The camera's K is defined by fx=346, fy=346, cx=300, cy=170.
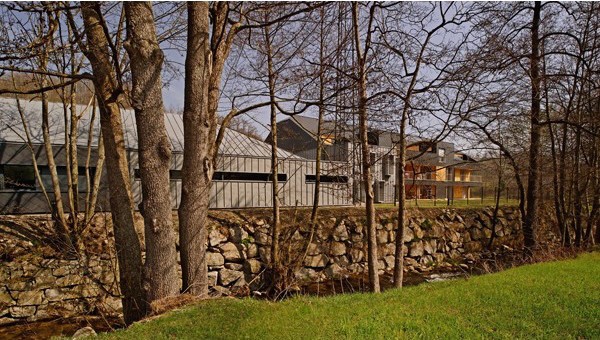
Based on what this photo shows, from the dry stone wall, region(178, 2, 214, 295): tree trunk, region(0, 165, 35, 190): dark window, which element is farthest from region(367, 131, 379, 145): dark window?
region(0, 165, 35, 190): dark window

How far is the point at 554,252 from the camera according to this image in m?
9.98

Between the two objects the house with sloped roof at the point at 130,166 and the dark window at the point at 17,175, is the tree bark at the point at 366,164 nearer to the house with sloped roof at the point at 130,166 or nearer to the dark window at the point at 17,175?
the house with sloped roof at the point at 130,166

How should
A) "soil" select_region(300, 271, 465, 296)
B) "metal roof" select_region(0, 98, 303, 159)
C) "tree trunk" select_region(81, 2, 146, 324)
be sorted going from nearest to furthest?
"tree trunk" select_region(81, 2, 146, 324) < "soil" select_region(300, 271, 465, 296) < "metal roof" select_region(0, 98, 303, 159)

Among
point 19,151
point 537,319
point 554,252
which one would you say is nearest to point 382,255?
point 554,252

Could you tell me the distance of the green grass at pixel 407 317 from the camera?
3.37 metres

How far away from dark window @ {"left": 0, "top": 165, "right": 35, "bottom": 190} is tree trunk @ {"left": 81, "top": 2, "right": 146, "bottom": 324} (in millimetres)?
6958

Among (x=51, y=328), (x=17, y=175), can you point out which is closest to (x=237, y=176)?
(x=17, y=175)

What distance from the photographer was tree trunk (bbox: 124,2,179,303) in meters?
4.07

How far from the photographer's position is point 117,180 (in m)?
4.44

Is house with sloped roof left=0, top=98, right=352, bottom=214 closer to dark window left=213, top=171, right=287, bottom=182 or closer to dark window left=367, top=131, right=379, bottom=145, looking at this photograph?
dark window left=213, top=171, right=287, bottom=182

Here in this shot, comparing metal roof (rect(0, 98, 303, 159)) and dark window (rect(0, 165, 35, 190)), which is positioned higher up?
metal roof (rect(0, 98, 303, 159))

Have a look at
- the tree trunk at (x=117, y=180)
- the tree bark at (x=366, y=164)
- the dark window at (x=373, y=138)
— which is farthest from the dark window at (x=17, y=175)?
the dark window at (x=373, y=138)

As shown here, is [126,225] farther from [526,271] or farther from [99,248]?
[526,271]

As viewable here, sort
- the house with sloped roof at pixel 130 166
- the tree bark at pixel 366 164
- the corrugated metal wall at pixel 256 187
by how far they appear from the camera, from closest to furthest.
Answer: the tree bark at pixel 366 164 < the house with sloped roof at pixel 130 166 < the corrugated metal wall at pixel 256 187
